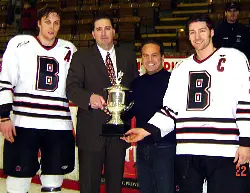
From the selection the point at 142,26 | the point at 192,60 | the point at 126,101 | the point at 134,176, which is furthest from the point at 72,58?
the point at 142,26

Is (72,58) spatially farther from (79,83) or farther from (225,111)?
(225,111)

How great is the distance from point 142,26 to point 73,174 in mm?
5156

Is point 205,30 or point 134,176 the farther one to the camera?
point 134,176

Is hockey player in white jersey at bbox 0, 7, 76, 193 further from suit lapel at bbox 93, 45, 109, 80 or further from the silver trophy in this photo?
the silver trophy

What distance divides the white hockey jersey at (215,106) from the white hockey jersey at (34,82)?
967mm

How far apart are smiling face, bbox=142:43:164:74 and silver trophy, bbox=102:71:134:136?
0.63 feet

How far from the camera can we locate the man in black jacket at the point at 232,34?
17.2 feet

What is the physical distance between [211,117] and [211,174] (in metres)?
0.32

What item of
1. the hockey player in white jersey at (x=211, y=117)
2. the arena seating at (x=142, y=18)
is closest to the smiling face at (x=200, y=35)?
the hockey player in white jersey at (x=211, y=117)

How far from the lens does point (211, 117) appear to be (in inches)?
90.7

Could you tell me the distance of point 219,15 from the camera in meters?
7.69

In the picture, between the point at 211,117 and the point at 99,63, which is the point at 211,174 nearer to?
the point at 211,117

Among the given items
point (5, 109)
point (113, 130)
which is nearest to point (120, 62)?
point (113, 130)

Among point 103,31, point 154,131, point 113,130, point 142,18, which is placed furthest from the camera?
point 142,18
